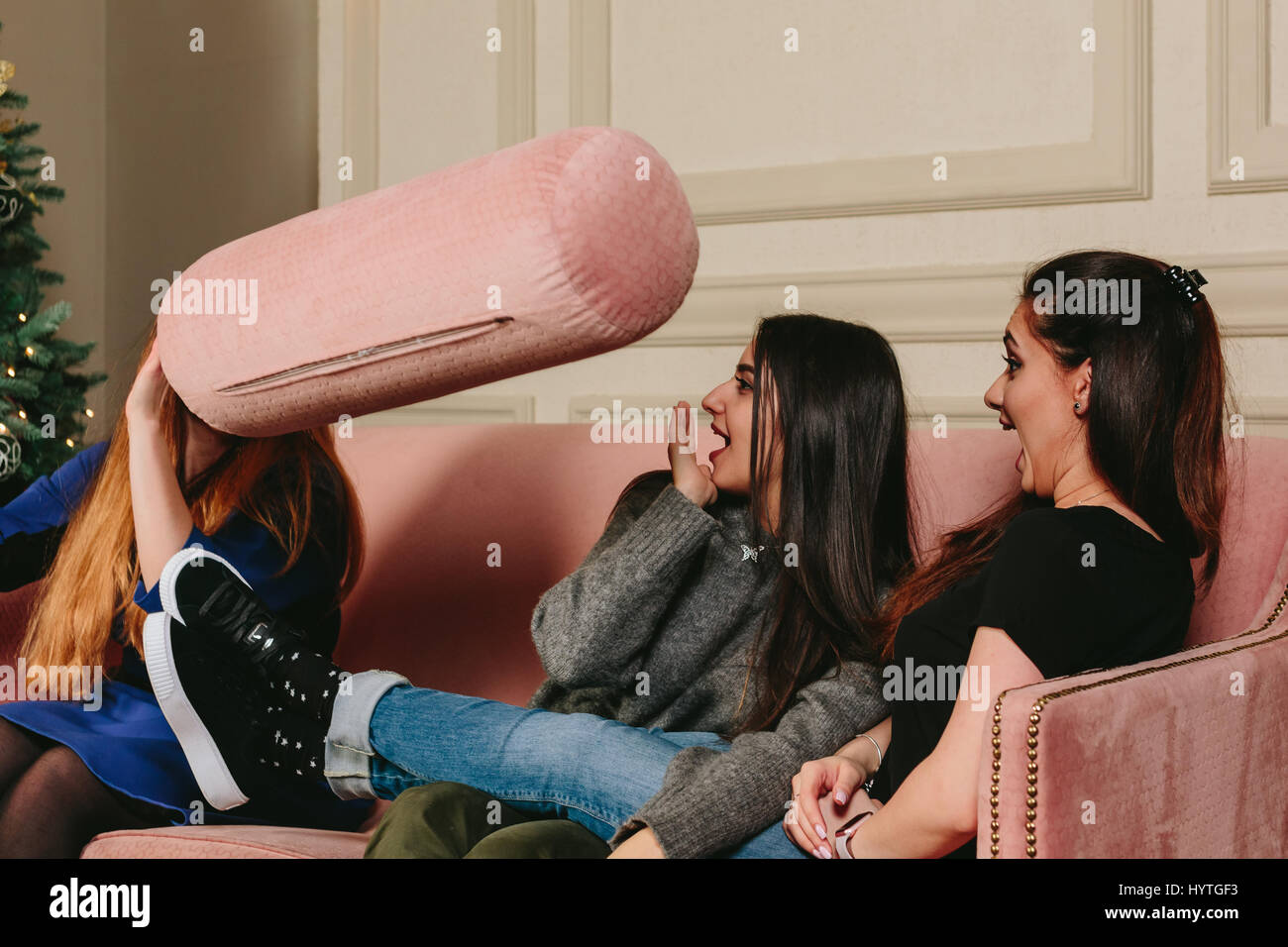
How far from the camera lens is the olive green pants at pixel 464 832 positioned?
103 cm

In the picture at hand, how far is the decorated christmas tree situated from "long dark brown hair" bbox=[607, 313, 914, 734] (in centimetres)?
148

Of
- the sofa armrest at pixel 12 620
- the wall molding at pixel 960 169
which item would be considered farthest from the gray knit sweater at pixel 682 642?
the wall molding at pixel 960 169

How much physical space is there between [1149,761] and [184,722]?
954mm

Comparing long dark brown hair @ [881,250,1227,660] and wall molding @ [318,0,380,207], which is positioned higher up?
wall molding @ [318,0,380,207]

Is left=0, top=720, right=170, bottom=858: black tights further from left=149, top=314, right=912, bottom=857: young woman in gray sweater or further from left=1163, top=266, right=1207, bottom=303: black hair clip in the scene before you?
left=1163, top=266, right=1207, bottom=303: black hair clip

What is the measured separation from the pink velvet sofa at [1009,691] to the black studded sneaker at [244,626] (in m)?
0.15

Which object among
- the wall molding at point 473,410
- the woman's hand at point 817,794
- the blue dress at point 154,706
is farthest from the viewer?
the wall molding at point 473,410

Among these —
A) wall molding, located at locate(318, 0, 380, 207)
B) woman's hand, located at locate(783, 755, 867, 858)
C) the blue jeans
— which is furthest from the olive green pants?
wall molding, located at locate(318, 0, 380, 207)

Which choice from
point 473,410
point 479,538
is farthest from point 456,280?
point 473,410

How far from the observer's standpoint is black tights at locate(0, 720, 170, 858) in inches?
46.9

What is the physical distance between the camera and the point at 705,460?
63.9 inches

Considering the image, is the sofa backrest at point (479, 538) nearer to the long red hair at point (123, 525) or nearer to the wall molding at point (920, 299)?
the long red hair at point (123, 525)

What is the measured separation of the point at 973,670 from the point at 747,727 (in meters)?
0.39
